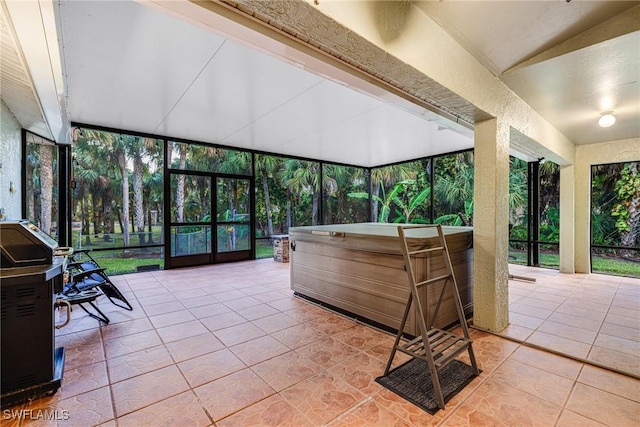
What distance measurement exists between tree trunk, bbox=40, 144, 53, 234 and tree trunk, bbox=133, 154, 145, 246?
1.60 metres

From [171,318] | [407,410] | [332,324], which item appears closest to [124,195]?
[171,318]

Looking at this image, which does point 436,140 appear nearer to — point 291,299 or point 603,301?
point 603,301

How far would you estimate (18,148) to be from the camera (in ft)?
11.3

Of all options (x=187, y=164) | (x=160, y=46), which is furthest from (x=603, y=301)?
(x=187, y=164)

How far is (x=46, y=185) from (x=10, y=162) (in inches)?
49.2

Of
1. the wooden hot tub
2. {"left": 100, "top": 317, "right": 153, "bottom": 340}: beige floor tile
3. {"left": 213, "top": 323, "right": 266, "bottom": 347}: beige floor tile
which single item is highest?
the wooden hot tub

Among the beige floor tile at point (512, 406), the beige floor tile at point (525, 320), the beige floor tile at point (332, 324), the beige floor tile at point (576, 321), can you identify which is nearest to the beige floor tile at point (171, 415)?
the beige floor tile at point (332, 324)

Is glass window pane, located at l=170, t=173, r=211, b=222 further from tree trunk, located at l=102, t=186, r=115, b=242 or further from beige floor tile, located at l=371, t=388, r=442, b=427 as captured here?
beige floor tile, located at l=371, t=388, r=442, b=427

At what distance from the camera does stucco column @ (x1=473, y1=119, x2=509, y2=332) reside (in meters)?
2.79

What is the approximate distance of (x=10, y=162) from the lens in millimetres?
3105

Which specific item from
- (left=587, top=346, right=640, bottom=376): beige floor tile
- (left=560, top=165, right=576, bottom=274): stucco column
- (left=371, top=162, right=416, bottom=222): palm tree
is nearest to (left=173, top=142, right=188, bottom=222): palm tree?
(left=371, top=162, right=416, bottom=222): palm tree

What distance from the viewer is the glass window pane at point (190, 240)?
5953 mm

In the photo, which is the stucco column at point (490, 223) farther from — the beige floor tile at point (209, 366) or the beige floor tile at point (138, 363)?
the beige floor tile at point (138, 363)

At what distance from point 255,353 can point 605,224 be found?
9.43 metres
